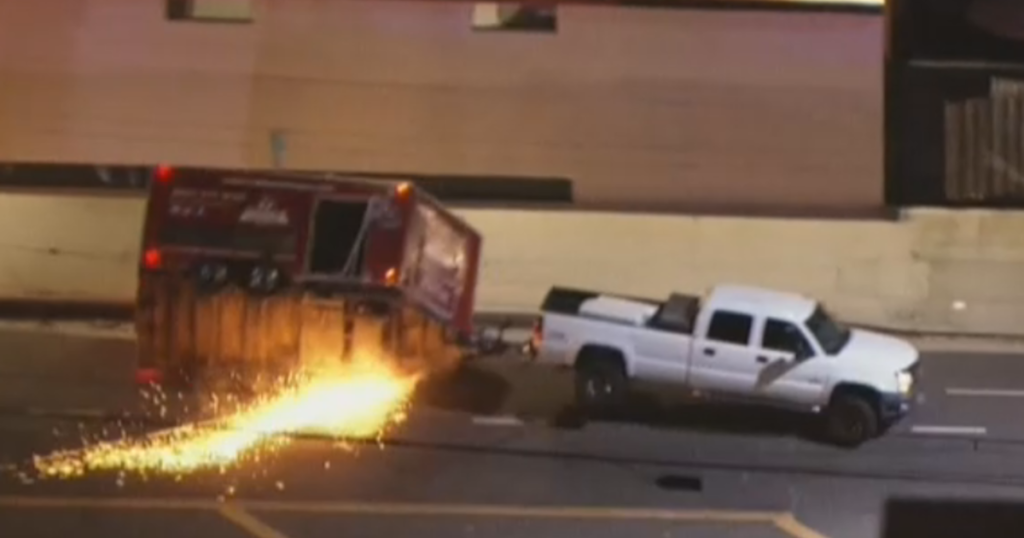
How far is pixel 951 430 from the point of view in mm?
13508

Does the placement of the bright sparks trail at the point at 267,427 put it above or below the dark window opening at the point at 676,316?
below

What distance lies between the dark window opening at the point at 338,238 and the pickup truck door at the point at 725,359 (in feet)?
9.81

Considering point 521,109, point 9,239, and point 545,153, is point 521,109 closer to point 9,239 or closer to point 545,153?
point 545,153

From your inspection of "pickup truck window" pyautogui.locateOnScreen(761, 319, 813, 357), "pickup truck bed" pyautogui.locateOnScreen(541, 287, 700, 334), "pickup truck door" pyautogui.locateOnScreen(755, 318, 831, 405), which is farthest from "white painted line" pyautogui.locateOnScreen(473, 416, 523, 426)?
"pickup truck window" pyautogui.locateOnScreen(761, 319, 813, 357)

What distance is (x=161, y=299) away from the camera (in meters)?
14.0

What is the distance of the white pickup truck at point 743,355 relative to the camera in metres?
13.0

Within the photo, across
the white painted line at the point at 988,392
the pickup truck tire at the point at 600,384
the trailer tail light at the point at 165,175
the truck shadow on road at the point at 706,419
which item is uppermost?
the trailer tail light at the point at 165,175

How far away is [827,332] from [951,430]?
1338mm

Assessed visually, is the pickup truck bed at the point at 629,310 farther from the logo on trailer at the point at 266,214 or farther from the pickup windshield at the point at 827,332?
the logo on trailer at the point at 266,214

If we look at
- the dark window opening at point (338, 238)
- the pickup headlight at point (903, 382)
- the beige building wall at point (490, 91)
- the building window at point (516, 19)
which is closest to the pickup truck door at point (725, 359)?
the pickup headlight at point (903, 382)

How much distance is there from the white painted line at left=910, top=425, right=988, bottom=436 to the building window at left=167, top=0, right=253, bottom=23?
8594mm

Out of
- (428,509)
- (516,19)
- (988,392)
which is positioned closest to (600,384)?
(428,509)

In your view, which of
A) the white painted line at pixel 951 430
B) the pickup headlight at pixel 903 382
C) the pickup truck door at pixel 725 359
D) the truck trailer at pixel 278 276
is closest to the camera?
the pickup headlight at pixel 903 382

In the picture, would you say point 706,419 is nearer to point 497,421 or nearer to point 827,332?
point 827,332
